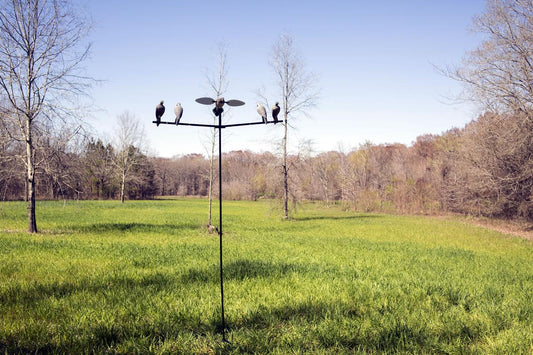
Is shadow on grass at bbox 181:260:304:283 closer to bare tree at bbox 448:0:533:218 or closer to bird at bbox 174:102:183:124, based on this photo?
bird at bbox 174:102:183:124

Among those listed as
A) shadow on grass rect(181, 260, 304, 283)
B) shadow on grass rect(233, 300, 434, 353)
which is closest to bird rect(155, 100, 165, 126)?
shadow on grass rect(233, 300, 434, 353)

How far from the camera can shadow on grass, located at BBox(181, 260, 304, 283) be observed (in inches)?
266

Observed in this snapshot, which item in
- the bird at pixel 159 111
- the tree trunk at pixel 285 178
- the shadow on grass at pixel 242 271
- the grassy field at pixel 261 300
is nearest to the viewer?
the bird at pixel 159 111

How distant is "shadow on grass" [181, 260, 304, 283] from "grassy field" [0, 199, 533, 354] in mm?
38

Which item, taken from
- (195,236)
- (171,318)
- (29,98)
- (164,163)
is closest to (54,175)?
(29,98)

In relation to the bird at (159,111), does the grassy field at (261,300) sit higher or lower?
lower

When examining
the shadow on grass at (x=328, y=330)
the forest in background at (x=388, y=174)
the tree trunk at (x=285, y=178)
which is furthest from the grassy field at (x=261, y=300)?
the tree trunk at (x=285, y=178)

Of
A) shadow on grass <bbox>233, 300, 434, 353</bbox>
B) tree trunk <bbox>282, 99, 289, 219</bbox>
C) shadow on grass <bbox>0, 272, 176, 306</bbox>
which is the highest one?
tree trunk <bbox>282, 99, 289, 219</bbox>

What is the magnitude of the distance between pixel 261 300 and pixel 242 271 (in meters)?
2.10

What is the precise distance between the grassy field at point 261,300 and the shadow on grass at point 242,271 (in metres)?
0.04

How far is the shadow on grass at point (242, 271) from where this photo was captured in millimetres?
6746

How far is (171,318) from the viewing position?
451cm

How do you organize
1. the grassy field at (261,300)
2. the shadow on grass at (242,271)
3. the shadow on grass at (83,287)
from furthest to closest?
the shadow on grass at (242,271) → the shadow on grass at (83,287) → the grassy field at (261,300)

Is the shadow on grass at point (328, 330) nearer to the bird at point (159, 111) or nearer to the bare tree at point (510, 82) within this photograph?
the bird at point (159, 111)
